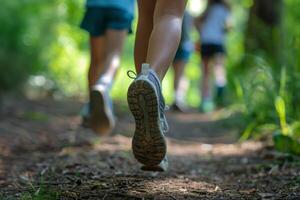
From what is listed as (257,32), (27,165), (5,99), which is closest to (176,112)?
(257,32)

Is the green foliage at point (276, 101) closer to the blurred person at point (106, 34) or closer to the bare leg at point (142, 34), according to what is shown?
the blurred person at point (106, 34)

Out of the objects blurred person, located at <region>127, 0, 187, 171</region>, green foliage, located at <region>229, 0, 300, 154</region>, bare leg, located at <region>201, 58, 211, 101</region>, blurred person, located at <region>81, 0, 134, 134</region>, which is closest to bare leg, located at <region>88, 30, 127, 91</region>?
blurred person, located at <region>81, 0, 134, 134</region>

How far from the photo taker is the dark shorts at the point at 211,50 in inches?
358

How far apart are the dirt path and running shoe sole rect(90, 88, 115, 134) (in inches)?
6.9

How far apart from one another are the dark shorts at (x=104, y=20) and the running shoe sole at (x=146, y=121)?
209 centimetres

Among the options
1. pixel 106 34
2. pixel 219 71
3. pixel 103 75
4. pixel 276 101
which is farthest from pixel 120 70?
pixel 276 101

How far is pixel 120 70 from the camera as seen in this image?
924 cm

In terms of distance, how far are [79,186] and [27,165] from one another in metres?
1.11

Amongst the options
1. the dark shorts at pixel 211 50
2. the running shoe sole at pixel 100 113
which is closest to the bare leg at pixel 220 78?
the dark shorts at pixel 211 50

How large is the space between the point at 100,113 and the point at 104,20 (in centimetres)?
97

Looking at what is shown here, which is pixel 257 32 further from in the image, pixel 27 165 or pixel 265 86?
pixel 27 165

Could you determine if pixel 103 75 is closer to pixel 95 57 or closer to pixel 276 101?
pixel 95 57

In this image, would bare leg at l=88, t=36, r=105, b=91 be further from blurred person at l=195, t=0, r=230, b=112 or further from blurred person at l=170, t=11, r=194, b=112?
blurred person at l=195, t=0, r=230, b=112

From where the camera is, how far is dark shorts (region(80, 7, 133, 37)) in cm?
465
